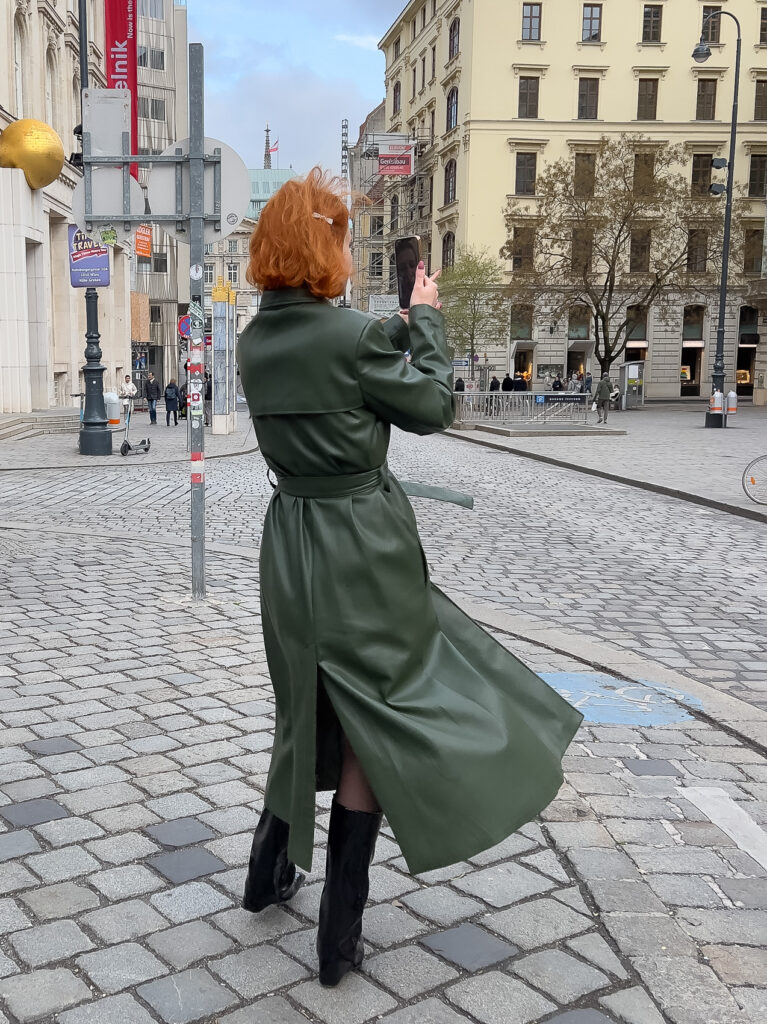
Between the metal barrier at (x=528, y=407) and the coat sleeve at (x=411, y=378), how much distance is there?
82.4ft

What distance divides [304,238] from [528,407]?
1050 inches

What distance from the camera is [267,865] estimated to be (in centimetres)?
287

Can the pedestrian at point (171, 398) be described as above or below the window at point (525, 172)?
below

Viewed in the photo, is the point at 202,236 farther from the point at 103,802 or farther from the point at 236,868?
the point at 236,868

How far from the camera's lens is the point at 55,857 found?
3246 mm

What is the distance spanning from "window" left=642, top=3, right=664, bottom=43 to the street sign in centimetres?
5438

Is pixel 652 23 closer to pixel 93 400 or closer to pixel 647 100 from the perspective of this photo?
pixel 647 100

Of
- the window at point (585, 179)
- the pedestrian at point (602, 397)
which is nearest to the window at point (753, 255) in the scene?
the window at point (585, 179)

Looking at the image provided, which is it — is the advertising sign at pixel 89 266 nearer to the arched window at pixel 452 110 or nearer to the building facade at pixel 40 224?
the building facade at pixel 40 224

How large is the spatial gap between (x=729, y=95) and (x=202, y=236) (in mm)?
55256

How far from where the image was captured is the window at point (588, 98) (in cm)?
5456

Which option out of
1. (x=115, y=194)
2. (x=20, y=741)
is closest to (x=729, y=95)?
(x=115, y=194)

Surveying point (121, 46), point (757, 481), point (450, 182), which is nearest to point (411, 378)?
point (757, 481)

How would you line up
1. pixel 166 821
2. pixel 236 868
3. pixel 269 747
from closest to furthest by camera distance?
pixel 236 868 < pixel 166 821 < pixel 269 747
